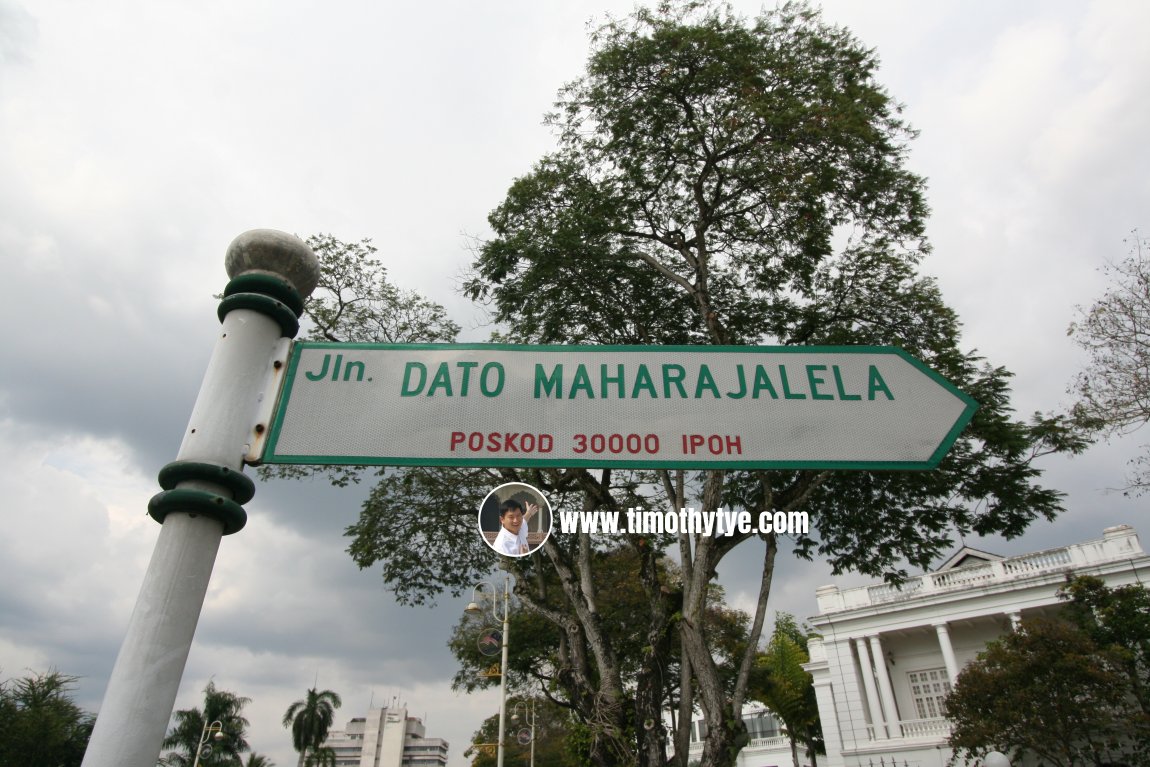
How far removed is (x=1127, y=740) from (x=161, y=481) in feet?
75.0

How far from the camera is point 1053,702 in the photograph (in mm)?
15969

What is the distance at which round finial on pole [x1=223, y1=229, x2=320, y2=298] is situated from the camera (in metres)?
2.05

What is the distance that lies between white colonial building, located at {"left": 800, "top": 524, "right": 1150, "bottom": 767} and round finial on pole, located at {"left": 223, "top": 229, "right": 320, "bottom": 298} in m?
23.9

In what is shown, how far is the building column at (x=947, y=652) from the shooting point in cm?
2306

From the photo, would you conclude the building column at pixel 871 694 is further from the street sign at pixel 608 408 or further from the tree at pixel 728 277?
the street sign at pixel 608 408

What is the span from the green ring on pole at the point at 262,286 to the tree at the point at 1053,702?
1918 centimetres

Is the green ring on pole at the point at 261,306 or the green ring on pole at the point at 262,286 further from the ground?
the green ring on pole at the point at 262,286

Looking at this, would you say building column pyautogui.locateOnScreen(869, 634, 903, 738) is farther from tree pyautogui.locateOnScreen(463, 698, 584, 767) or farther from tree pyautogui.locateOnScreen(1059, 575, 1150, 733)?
tree pyautogui.locateOnScreen(463, 698, 584, 767)

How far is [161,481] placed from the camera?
5.65 ft

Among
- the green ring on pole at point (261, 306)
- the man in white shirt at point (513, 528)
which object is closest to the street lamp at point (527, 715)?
the man in white shirt at point (513, 528)

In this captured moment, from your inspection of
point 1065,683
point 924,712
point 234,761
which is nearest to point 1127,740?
point 1065,683

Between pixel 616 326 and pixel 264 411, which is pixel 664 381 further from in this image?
pixel 616 326

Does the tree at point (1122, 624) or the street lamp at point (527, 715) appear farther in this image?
the street lamp at point (527, 715)

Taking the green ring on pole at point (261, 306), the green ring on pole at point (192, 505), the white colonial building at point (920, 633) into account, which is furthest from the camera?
the white colonial building at point (920, 633)
